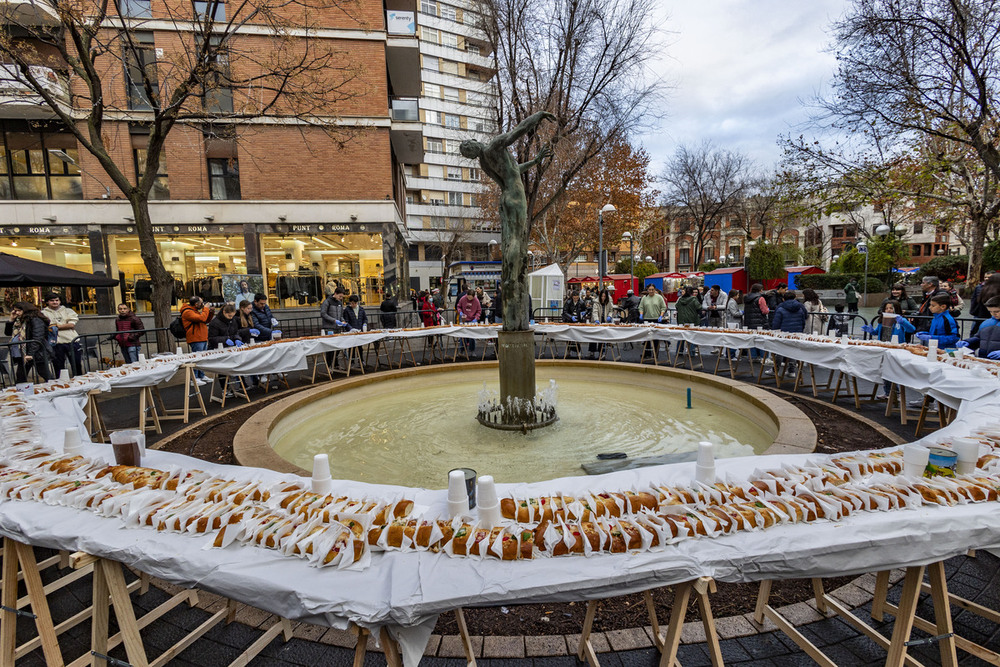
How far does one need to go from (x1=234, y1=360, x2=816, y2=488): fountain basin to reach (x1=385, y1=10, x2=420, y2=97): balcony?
1628 cm

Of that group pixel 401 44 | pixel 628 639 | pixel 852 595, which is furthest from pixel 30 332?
pixel 401 44

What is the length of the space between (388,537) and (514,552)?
0.56 meters

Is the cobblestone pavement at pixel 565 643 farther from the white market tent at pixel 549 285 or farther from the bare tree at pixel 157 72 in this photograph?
the white market tent at pixel 549 285

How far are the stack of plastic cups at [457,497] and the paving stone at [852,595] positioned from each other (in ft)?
8.12

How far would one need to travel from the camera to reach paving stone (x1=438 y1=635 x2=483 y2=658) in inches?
93.0

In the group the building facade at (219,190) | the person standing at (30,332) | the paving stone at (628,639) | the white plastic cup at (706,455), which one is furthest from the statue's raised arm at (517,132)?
the building facade at (219,190)

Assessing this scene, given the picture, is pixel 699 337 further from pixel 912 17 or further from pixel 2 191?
pixel 2 191

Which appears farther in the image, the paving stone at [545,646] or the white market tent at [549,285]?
the white market tent at [549,285]

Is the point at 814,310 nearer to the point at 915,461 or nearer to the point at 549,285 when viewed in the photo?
the point at 915,461

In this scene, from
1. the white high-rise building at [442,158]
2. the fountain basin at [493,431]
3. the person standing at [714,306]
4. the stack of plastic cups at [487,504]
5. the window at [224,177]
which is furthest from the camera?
the white high-rise building at [442,158]

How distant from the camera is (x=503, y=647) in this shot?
2.41 metres

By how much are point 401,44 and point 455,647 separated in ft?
71.4

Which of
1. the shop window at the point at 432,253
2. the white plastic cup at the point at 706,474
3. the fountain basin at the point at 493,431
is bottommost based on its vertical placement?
the fountain basin at the point at 493,431

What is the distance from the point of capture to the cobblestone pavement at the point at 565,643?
2330mm
